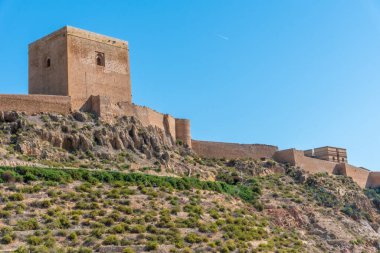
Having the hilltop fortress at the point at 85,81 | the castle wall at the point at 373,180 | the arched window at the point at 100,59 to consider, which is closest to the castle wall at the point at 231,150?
the hilltop fortress at the point at 85,81

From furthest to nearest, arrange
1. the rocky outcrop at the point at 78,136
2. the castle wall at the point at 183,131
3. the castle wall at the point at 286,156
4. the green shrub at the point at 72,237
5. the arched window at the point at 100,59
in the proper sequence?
the castle wall at the point at 286,156 < the castle wall at the point at 183,131 < the arched window at the point at 100,59 < the rocky outcrop at the point at 78,136 < the green shrub at the point at 72,237

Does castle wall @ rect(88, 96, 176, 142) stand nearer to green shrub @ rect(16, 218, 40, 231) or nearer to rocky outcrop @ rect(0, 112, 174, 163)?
rocky outcrop @ rect(0, 112, 174, 163)

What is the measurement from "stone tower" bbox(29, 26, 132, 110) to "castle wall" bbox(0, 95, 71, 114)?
2.96ft

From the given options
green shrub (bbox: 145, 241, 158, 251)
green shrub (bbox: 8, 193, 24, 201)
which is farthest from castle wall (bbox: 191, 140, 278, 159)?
green shrub (bbox: 8, 193, 24, 201)

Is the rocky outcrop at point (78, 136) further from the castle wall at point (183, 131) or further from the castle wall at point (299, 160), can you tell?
the castle wall at point (299, 160)

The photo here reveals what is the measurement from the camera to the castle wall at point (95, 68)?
3875 centimetres

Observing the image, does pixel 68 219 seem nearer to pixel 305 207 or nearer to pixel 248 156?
pixel 305 207

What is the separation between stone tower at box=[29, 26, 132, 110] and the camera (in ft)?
127

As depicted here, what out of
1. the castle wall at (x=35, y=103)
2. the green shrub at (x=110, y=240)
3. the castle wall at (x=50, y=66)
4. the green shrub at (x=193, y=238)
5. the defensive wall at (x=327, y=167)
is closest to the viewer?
the green shrub at (x=110, y=240)

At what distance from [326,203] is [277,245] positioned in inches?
495

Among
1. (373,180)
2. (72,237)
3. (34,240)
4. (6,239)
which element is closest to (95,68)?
(72,237)

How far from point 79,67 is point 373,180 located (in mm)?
31165

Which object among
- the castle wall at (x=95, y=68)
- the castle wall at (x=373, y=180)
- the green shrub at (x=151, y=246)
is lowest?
the green shrub at (x=151, y=246)

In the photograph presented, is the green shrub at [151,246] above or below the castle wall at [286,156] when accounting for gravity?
below
